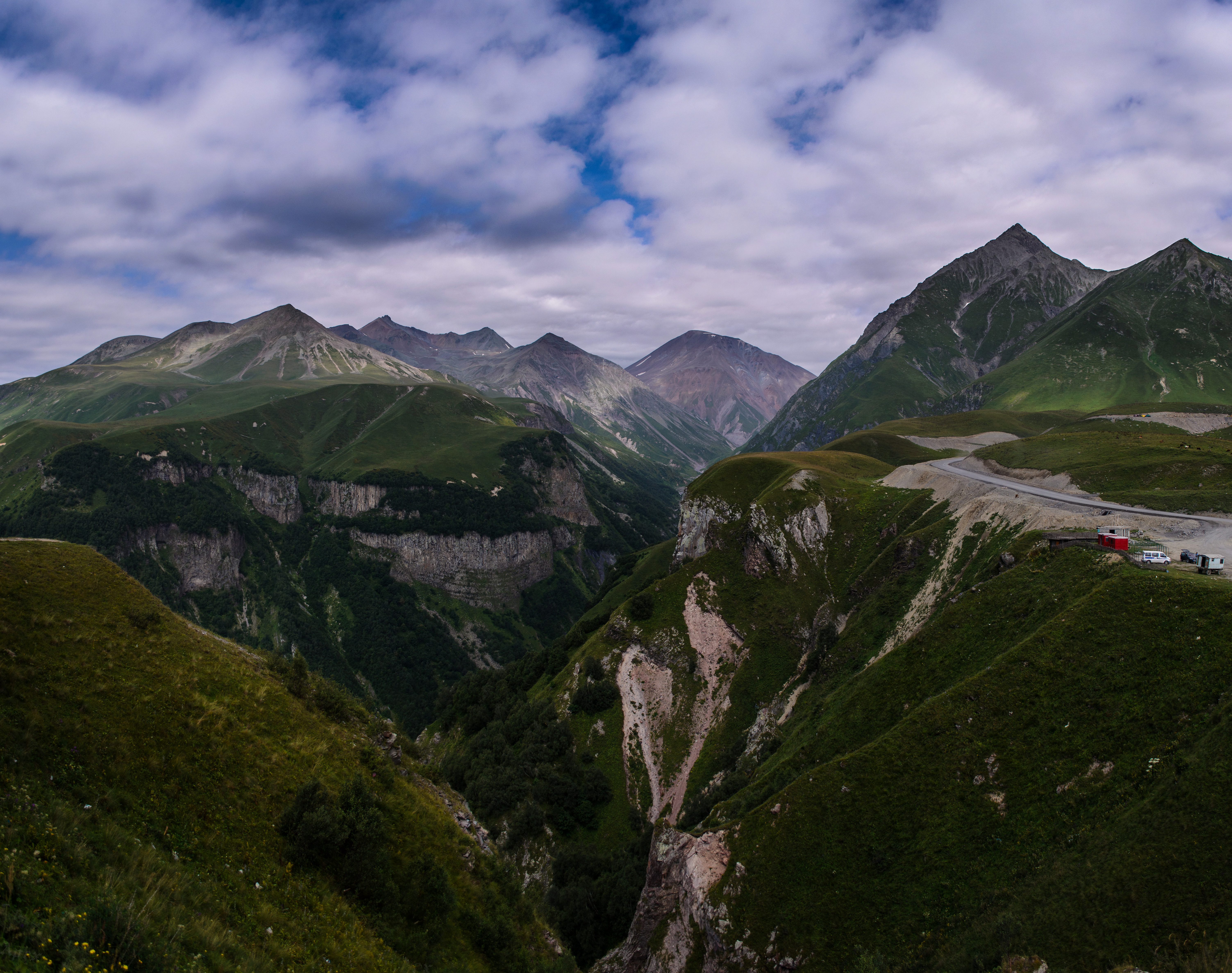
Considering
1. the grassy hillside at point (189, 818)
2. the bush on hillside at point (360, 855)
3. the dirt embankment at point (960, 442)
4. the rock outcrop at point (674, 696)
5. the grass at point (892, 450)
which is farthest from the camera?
the dirt embankment at point (960, 442)

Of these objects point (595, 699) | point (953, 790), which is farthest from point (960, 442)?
point (953, 790)

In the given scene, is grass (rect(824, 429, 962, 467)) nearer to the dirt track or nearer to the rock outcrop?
the dirt track

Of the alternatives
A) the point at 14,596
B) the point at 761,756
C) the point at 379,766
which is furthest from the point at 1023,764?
the point at 14,596

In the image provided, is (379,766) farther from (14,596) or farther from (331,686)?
(14,596)

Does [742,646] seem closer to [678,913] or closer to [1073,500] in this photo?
[678,913]

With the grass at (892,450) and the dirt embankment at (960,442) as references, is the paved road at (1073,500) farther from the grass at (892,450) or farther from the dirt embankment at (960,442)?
the dirt embankment at (960,442)

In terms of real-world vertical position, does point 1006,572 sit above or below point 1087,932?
above

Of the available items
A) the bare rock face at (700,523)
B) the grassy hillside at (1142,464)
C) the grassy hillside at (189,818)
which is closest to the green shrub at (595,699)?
the bare rock face at (700,523)
